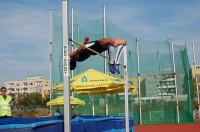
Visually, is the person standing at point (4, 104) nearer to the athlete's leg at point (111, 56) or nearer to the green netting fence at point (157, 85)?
the athlete's leg at point (111, 56)

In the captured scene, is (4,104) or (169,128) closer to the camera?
(4,104)

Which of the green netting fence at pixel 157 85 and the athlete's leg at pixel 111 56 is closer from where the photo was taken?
the athlete's leg at pixel 111 56

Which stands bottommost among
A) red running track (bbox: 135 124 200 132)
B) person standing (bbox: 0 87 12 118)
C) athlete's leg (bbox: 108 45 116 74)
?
red running track (bbox: 135 124 200 132)

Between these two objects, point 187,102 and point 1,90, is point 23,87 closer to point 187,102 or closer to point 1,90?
point 187,102

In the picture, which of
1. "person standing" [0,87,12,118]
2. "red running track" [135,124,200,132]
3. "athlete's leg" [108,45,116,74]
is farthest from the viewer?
"red running track" [135,124,200,132]

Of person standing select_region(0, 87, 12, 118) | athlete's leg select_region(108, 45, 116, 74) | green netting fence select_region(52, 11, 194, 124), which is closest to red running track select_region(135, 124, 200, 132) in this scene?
green netting fence select_region(52, 11, 194, 124)

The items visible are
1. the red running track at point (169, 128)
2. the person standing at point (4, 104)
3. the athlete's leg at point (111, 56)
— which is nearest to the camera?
the athlete's leg at point (111, 56)

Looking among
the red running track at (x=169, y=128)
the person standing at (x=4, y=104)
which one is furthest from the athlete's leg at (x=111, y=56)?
the red running track at (x=169, y=128)

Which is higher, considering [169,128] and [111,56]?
[111,56]

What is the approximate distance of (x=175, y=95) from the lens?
2091 centimetres

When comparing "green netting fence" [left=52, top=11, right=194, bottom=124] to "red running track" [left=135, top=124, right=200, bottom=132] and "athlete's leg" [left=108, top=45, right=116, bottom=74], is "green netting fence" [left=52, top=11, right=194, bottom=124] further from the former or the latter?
"athlete's leg" [left=108, top=45, right=116, bottom=74]

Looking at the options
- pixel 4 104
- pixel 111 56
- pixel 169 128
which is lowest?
pixel 169 128

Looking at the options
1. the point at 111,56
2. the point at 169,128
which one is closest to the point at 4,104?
the point at 111,56

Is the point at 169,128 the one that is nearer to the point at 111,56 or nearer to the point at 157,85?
the point at 157,85
